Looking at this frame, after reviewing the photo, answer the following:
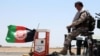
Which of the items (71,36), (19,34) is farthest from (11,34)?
(71,36)

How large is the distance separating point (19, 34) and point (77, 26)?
142 cm

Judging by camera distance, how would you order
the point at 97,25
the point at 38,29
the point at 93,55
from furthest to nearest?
the point at 38,29 < the point at 97,25 < the point at 93,55

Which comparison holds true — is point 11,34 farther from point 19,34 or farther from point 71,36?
point 71,36

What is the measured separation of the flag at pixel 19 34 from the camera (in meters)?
9.43

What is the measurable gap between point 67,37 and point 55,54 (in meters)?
0.44

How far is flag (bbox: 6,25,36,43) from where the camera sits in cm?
943

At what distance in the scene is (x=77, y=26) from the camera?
8.82 metres

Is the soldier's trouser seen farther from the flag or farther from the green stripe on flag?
the green stripe on flag

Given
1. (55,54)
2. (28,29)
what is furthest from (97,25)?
(28,29)

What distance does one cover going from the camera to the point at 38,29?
9266mm

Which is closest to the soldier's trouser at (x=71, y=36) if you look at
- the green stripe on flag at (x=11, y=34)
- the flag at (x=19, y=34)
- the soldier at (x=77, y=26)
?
the soldier at (x=77, y=26)

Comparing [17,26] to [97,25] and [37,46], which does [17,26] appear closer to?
[37,46]

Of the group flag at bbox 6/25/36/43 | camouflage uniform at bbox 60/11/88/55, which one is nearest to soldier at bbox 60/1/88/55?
camouflage uniform at bbox 60/11/88/55

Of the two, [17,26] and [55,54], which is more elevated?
[17,26]
